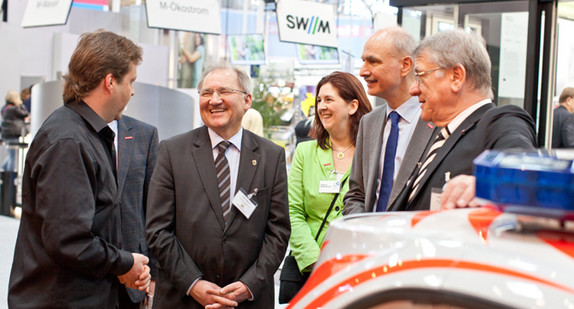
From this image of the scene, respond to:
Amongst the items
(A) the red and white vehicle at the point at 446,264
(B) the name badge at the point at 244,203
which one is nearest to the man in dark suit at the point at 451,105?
(B) the name badge at the point at 244,203

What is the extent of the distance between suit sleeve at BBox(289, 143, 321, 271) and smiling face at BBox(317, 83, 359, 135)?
190 mm

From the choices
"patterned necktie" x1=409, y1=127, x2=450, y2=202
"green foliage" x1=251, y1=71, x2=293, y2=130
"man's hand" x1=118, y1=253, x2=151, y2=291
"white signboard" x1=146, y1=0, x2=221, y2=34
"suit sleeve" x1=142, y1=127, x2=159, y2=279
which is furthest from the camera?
"green foliage" x1=251, y1=71, x2=293, y2=130

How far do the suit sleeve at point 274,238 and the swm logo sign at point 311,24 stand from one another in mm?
7196

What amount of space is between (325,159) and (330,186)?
189 mm

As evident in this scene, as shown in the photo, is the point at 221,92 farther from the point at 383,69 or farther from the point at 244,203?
the point at 383,69

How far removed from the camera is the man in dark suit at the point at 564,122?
519cm

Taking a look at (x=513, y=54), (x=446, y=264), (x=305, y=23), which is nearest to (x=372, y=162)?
(x=446, y=264)

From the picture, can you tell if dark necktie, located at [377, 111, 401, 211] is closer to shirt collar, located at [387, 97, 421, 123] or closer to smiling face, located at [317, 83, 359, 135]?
shirt collar, located at [387, 97, 421, 123]

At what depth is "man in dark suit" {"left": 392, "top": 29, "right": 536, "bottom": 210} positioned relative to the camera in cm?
210

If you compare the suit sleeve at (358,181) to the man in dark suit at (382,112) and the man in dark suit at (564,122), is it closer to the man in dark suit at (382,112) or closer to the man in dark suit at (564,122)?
the man in dark suit at (382,112)

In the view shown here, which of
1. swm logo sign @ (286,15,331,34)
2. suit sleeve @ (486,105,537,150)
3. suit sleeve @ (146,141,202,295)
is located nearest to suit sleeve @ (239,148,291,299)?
suit sleeve @ (146,141,202,295)

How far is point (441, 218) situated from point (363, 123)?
1.86 m

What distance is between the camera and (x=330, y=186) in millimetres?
3402

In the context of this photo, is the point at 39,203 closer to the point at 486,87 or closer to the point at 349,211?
the point at 349,211
